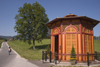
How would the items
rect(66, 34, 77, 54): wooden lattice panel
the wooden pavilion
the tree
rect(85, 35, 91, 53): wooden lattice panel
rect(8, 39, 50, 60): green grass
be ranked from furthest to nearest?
the tree
rect(8, 39, 50, 60): green grass
rect(85, 35, 91, 53): wooden lattice panel
rect(66, 34, 77, 54): wooden lattice panel
the wooden pavilion

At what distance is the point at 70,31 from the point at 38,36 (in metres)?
15.7

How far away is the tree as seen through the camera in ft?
87.2

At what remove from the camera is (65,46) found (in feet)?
36.0

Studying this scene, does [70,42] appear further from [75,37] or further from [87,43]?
[87,43]

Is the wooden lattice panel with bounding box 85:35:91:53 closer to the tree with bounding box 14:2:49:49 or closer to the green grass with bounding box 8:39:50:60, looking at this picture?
the green grass with bounding box 8:39:50:60

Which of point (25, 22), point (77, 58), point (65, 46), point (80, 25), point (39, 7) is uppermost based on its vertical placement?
point (39, 7)

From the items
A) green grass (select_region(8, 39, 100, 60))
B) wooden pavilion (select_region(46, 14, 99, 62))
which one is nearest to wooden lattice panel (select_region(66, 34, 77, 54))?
wooden pavilion (select_region(46, 14, 99, 62))

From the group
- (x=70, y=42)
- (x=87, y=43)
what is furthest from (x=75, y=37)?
(x=87, y=43)

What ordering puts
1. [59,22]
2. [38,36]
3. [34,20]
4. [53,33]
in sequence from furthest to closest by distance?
[34,20] < [38,36] < [53,33] < [59,22]

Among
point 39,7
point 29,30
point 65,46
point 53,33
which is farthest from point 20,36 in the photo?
point 65,46

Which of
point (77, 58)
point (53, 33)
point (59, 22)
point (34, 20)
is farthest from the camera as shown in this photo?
point (34, 20)

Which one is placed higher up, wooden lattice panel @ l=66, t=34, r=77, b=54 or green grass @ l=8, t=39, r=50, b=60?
wooden lattice panel @ l=66, t=34, r=77, b=54

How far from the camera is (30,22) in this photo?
2803cm

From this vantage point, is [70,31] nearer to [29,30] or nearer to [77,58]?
[77,58]
